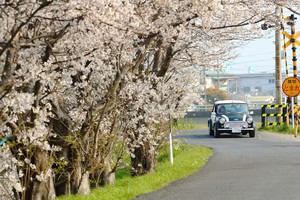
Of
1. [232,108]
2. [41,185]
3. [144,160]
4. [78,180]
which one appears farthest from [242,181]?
[232,108]

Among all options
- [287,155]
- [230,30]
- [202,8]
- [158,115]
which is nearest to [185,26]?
[202,8]

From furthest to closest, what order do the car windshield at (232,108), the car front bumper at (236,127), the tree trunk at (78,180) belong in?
Answer: 1. the car windshield at (232,108)
2. the car front bumper at (236,127)
3. the tree trunk at (78,180)

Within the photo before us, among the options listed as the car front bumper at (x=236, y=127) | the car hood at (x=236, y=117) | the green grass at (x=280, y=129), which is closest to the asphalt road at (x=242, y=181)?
the car front bumper at (x=236, y=127)

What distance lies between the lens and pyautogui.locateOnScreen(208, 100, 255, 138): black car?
33.4 m

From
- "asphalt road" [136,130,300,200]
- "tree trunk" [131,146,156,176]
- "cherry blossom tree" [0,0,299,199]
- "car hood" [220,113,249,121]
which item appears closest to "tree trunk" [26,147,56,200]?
"cherry blossom tree" [0,0,299,199]

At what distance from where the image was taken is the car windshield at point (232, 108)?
34750mm

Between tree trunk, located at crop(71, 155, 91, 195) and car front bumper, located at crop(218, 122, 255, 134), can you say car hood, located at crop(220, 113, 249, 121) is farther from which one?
tree trunk, located at crop(71, 155, 91, 195)

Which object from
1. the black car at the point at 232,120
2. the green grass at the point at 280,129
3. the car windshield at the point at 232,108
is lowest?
the green grass at the point at 280,129

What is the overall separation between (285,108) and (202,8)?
25644 mm

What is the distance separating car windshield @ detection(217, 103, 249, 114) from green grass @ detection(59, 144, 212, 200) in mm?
12397

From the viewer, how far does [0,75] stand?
980cm

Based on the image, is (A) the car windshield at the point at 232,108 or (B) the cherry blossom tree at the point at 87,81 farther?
(A) the car windshield at the point at 232,108

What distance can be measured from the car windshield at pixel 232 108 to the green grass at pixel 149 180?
1240 cm

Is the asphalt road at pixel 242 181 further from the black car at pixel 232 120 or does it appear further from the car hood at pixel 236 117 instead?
the car hood at pixel 236 117
